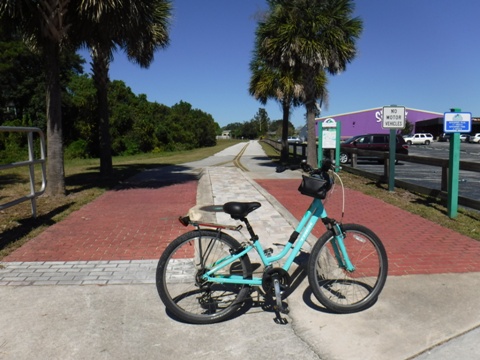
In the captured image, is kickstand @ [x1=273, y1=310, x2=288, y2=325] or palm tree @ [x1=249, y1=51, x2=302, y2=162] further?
palm tree @ [x1=249, y1=51, x2=302, y2=162]

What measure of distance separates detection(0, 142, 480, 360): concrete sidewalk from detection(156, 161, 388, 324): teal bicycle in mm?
159

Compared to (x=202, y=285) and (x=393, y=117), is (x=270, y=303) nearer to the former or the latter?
(x=202, y=285)

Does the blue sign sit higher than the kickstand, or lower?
higher

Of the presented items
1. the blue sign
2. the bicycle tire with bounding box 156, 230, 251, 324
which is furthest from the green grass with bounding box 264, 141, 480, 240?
the bicycle tire with bounding box 156, 230, 251, 324

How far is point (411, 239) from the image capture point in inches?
242

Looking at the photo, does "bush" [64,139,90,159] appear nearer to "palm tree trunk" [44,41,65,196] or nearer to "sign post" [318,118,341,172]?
"sign post" [318,118,341,172]

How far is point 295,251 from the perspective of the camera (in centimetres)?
379

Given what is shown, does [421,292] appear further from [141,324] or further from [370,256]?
[141,324]

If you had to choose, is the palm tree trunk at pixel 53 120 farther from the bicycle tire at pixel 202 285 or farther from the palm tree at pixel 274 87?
the palm tree at pixel 274 87

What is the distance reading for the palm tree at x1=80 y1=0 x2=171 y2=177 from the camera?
31.5 feet

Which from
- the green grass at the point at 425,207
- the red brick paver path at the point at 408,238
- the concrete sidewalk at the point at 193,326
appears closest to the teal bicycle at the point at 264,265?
the concrete sidewalk at the point at 193,326

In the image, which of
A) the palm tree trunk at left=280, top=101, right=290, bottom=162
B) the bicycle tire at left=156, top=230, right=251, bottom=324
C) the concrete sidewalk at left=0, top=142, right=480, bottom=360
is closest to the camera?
the concrete sidewalk at left=0, top=142, right=480, bottom=360

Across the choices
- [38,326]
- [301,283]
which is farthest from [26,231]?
[301,283]

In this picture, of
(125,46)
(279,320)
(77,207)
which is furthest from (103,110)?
(279,320)
